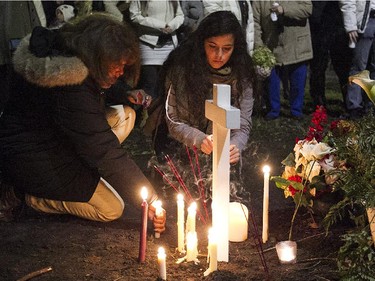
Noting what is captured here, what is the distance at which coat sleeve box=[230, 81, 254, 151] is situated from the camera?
439 cm

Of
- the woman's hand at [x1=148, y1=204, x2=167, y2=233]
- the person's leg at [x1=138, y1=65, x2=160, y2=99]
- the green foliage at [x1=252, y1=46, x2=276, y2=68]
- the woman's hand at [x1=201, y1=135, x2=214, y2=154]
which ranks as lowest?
the person's leg at [x1=138, y1=65, x2=160, y2=99]

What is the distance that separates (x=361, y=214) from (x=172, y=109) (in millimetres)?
1769

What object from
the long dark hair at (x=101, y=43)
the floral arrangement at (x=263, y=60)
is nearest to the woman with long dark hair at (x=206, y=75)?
the long dark hair at (x=101, y=43)

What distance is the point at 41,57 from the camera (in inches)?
146

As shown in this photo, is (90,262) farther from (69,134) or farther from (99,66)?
(99,66)

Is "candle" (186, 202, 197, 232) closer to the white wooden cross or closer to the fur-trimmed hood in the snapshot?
the white wooden cross

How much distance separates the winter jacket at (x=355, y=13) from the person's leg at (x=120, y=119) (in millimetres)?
3939

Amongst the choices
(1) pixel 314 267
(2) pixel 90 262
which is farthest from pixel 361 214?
(2) pixel 90 262

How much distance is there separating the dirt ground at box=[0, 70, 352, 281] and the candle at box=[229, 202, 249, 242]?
1.7 inches

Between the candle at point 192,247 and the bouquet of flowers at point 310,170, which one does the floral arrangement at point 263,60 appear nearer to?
the bouquet of flowers at point 310,170

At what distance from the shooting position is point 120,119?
15.0 ft

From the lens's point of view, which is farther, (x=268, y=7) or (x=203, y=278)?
(x=268, y=7)

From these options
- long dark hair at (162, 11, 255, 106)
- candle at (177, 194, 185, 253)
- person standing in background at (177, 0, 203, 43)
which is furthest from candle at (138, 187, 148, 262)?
person standing in background at (177, 0, 203, 43)

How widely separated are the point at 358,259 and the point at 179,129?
1851 mm
